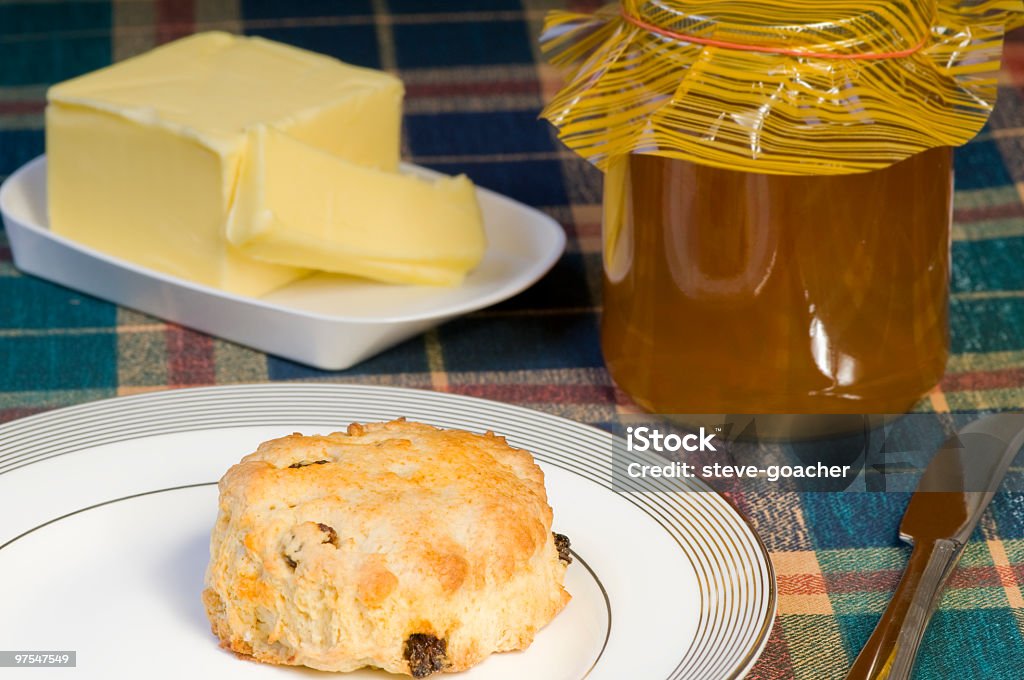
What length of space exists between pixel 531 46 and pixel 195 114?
2.21 ft

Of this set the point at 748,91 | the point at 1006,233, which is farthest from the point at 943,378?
the point at 748,91

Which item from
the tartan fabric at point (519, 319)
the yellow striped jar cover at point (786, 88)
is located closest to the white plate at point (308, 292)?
the tartan fabric at point (519, 319)

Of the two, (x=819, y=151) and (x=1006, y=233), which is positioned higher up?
(x=819, y=151)

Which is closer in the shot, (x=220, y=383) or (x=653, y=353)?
(x=653, y=353)

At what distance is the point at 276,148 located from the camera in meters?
1.20

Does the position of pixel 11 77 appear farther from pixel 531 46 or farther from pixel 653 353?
pixel 653 353

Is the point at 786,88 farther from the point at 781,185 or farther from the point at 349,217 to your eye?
the point at 349,217

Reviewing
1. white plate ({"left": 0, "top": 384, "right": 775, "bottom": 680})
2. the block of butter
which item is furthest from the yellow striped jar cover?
the block of butter

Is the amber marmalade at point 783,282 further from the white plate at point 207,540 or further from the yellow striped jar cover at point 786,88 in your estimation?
the white plate at point 207,540

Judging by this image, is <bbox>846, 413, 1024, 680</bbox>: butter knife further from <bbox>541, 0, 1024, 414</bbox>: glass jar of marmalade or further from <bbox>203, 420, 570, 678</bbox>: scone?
<bbox>203, 420, 570, 678</bbox>: scone

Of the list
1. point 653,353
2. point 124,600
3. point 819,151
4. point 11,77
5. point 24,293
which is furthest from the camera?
point 11,77

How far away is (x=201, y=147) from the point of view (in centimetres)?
121

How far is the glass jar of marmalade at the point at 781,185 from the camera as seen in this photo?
96cm

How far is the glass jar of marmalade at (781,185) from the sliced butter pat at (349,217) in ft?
0.73
